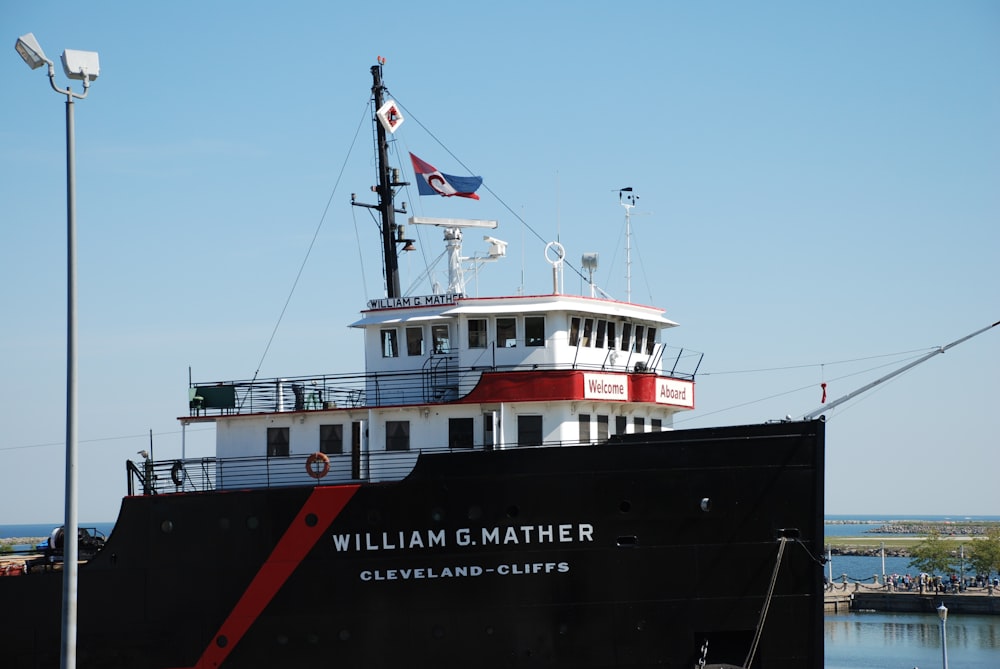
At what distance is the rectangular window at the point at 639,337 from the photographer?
83.0ft

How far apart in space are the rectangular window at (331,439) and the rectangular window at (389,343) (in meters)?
2.27

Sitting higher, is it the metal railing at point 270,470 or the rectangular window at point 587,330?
the rectangular window at point 587,330

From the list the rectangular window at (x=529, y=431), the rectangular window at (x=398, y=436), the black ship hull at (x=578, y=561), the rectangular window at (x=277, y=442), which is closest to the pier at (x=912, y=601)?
the black ship hull at (x=578, y=561)

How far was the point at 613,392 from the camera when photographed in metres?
22.7

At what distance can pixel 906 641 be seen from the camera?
63.4 metres

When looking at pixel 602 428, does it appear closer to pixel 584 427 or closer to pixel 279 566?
pixel 584 427

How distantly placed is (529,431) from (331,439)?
13.5 feet

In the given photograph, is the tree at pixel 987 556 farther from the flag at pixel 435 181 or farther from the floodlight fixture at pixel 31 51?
the floodlight fixture at pixel 31 51

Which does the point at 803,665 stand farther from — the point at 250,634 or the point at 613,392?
the point at 250,634

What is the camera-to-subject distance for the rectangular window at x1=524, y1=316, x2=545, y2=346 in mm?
23859

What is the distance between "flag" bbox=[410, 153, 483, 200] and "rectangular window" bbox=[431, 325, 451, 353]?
12.7ft

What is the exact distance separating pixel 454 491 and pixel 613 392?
3.95 metres

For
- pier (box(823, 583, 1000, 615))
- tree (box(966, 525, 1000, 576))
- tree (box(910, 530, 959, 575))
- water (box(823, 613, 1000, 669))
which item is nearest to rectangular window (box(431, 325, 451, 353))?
water (box(823, 613, 1000, 669))

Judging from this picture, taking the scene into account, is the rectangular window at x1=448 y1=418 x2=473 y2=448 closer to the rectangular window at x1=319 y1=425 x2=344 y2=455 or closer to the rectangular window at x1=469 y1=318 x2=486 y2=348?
the rectangular window at x1=469 y1=318 x2=486 y2=348
